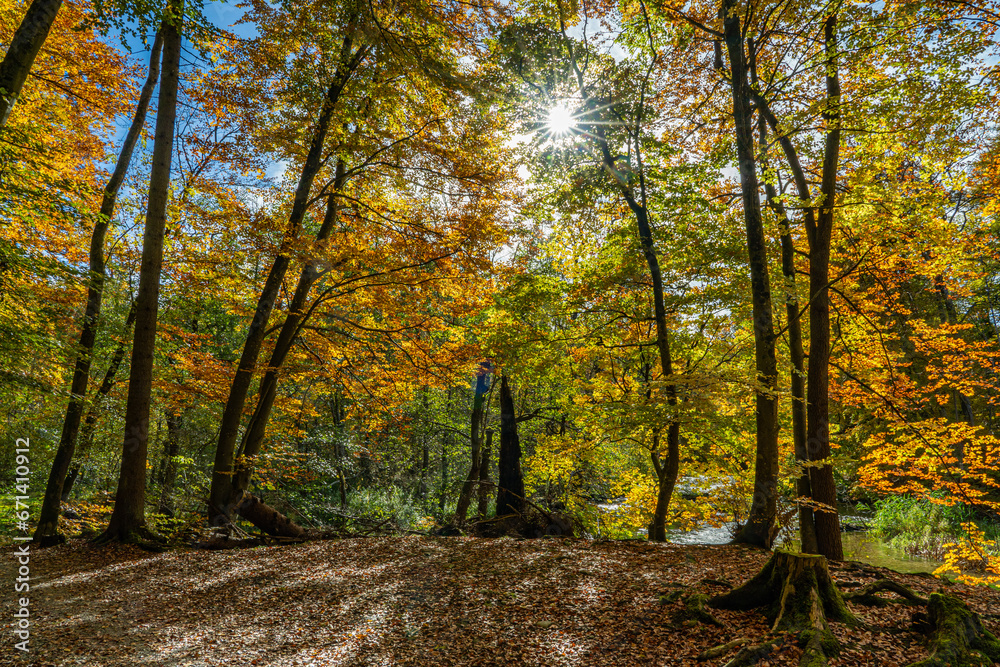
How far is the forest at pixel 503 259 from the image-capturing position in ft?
19.7

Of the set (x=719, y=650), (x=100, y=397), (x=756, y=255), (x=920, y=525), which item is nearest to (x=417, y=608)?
(x=719, y=650)

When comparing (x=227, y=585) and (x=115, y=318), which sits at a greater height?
(x=115, y=318)

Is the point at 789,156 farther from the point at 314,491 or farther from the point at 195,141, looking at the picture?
the point at 314,491

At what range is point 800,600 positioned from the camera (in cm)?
359

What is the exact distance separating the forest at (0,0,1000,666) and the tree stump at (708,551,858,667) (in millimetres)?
606

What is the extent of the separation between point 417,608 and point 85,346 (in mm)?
7832

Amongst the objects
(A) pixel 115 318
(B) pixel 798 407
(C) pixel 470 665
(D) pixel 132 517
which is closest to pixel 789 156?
(B) pixel 798 407

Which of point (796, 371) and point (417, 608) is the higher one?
point (796, 371)

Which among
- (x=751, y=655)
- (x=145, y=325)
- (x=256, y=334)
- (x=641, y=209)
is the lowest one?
(x=751, y=655)

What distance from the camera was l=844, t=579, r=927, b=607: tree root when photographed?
3924 mm

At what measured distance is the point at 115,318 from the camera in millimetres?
10078

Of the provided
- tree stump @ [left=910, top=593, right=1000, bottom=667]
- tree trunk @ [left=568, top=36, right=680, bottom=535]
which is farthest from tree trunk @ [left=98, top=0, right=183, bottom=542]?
tree stump @ [left=910, top=593, right=1000, bottom=667]

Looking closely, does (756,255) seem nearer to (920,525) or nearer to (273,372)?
(273,372)

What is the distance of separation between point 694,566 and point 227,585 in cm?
595
